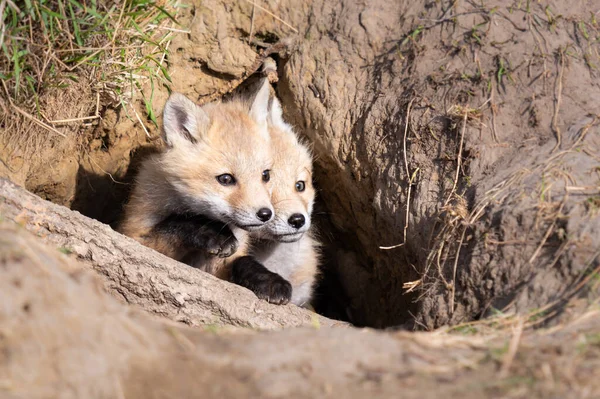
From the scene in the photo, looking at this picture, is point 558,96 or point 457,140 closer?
point 558,96

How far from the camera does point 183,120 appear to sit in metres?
4.28

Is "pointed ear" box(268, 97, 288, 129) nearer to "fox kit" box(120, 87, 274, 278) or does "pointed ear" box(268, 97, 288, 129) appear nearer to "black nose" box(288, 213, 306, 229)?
"fox kit" box(120, 87, 274, 278)

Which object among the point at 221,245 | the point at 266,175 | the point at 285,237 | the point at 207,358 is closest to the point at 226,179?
the point at 266,175

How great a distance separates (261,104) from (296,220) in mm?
1039

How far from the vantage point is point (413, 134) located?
4.27 m

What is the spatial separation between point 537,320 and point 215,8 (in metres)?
3.66

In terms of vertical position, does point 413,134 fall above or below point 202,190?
above

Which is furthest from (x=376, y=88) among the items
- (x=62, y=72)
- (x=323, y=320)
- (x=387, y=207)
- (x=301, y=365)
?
(x=301, y=365)

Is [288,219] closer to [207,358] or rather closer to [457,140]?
[457,140]

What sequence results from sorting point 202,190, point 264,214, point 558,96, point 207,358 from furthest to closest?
1. point 202,190
2. point 264,214
3. point 558,96
4. point 207,358

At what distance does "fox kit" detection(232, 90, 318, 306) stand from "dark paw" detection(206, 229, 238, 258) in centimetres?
17

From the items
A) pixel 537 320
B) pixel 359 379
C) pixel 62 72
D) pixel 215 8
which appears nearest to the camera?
pixel 359 379

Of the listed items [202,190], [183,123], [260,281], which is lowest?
[260,281]

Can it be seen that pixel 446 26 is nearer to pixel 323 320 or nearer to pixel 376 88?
pixel 376 88
